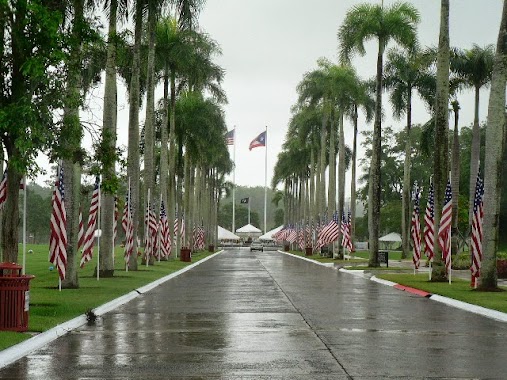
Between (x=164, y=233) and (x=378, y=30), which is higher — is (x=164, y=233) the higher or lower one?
the lower one

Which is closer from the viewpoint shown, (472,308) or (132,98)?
(472,308)

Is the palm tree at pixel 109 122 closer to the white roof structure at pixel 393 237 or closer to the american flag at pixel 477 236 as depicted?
the american flag at pixel 477 236

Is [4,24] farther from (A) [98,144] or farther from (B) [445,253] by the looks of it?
(B) [445,253]

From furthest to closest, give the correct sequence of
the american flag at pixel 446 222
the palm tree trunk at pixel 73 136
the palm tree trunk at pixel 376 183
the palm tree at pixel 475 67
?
the palm tree at pixel 475 67 → the palm tree trunk at pixel 376 183 → the american flag at pixel 446 222 → the palm tree trunk at pixel 73 136

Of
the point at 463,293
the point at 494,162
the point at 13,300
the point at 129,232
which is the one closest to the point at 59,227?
the point at 13,300

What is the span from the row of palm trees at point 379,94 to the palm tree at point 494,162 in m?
5.80

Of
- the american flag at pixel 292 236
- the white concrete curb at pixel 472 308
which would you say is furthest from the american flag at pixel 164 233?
the american flag at pixel 292 236

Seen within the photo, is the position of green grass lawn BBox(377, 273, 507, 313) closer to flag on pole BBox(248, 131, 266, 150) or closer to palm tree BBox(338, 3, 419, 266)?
palm tree BBox(338, 3, 419, 266)

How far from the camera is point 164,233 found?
54.6 m

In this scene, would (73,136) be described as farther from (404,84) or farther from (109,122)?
(404,84)

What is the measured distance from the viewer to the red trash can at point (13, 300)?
46.5 ft

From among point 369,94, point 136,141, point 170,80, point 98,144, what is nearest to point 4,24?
point 98,144

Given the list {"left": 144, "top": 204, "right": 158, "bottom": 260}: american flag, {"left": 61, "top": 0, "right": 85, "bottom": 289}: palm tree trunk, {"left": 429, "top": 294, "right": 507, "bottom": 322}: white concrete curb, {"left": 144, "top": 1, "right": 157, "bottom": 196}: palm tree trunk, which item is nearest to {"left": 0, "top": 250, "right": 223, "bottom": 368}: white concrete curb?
{"left": 61, "top": 0, "right": 85, "bottom": 289}: palm tree trunk

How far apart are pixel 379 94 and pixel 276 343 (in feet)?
127
